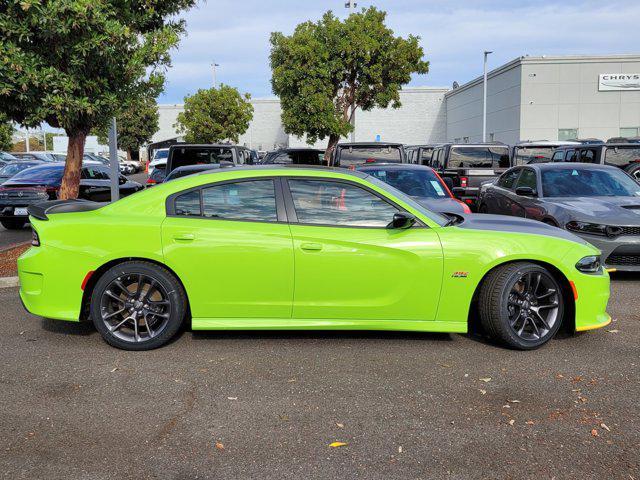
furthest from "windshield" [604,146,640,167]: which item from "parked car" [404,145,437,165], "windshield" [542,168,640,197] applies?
"parked car" [404,145,437,165]

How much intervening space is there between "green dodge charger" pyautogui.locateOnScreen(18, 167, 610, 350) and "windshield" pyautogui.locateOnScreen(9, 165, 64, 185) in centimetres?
871

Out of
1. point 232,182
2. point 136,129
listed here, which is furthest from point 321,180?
point 136,129

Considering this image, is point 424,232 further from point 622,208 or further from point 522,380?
point 622,208

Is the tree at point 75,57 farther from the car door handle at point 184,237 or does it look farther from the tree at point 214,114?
the tree at point 214,114

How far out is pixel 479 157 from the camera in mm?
15750

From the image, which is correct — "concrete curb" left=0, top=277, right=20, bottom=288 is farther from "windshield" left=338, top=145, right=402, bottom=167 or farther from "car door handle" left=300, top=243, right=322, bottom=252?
"windshield" left=338, top=145, right=402, bottom=167

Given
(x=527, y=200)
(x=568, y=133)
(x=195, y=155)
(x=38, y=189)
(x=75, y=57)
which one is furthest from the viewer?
(x=568, y=133)

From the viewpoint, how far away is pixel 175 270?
4.86 metres

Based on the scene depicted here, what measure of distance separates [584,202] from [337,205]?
470 centimetres

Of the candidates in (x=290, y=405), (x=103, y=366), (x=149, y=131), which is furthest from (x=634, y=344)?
(x=149, y=131)

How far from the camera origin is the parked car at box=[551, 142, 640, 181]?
12742mm

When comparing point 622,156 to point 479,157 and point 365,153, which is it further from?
point 365,153

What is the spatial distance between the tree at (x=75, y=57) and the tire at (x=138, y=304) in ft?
12.9

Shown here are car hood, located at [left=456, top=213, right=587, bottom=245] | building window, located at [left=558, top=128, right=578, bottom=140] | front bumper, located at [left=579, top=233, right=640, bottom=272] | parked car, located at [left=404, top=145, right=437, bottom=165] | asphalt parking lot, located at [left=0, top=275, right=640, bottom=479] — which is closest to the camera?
asphalt parking lot, located at [left=0, top=275, right=640, bottom=479]
